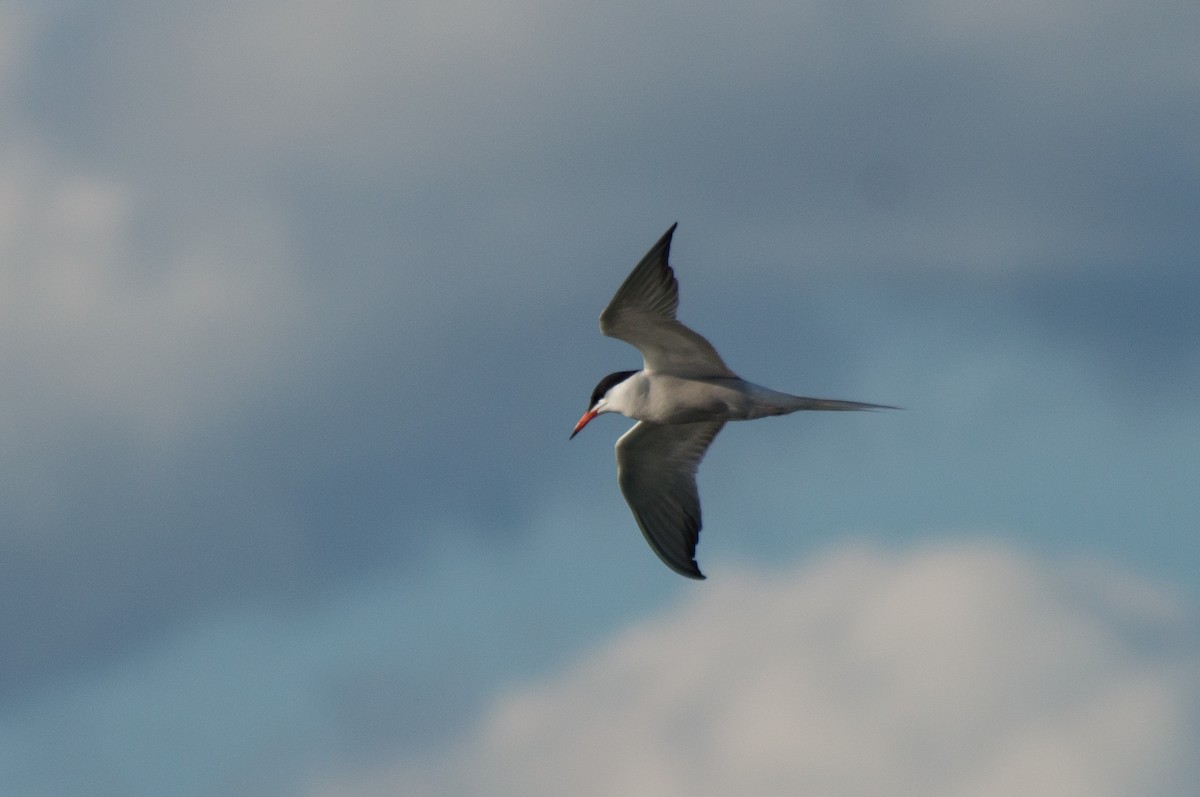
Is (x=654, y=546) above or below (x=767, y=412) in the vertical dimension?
below

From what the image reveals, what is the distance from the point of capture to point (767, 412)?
20812 mm

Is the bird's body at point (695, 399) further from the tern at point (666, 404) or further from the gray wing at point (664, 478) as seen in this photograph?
the gray wing at point (664, 478)

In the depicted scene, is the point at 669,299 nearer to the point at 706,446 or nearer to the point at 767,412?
the point at 767,412

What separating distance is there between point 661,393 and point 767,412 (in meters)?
1.14

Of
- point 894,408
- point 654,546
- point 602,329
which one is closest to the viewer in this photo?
point 894,408

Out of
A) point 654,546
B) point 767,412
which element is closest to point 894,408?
point 767,412

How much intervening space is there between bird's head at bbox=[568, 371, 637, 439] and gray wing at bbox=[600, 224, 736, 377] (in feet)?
2.72

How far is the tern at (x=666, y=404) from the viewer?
19.8 m

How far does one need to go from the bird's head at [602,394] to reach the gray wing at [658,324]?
32.7 inches

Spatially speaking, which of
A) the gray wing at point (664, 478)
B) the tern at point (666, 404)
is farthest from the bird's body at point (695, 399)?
the gray wing at point (664, 478)

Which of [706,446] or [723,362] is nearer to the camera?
[723,362]

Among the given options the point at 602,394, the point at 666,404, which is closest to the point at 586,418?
the point at 602,394

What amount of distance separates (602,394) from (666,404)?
1.23m

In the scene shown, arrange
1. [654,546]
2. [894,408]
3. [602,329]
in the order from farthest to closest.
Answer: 1. [654,546]
2. [602,329]
3. [894,408]
